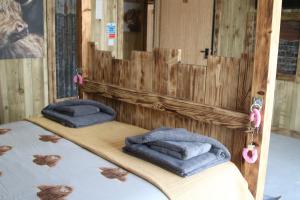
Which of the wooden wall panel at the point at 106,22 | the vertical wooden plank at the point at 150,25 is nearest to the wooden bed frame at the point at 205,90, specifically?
the wooden wall panel at the point at 106,22

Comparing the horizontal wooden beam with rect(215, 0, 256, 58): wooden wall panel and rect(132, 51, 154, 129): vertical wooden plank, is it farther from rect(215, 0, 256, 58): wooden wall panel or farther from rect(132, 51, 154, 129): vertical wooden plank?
rect(215, 0, 256, 58): wooden wall panel

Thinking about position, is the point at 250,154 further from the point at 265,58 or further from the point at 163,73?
the point at 163,73

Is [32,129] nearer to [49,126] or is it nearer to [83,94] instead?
[49,126]

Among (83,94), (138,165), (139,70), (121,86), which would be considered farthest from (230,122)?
(83,94)

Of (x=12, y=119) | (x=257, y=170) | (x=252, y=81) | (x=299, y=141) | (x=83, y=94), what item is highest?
(x=252, y=81)

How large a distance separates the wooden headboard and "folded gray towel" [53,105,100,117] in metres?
0.16

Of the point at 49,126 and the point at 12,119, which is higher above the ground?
the point at 49,126

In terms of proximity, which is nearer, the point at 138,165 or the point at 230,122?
the point at 138,165

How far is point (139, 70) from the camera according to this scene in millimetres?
2080

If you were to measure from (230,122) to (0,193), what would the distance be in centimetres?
106

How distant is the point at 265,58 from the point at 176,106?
0.58 metres

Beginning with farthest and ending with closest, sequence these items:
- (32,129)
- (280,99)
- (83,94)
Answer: (280,99) → (83,94) → (32,129)

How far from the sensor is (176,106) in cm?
188

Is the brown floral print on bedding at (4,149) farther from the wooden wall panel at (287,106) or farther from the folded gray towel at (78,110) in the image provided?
the wooden wall panel at (287,106)
